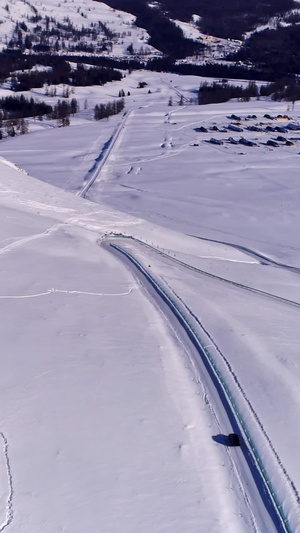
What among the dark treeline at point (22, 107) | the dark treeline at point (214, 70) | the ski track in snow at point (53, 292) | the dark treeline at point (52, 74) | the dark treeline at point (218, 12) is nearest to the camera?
the ski track in snow at point (53, 292)

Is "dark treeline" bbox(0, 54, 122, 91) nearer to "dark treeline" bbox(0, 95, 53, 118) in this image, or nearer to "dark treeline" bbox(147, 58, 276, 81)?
"dark treeline" bbox(0, 95, 53, 118)

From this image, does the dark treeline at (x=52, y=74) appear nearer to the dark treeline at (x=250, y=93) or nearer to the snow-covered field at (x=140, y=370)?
the dark treeline at (x=250, y=93)

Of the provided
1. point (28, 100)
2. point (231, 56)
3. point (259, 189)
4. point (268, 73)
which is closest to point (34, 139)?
point (259, 189)

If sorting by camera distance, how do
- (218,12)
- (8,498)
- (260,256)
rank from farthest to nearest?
(218,12) → (260,256) → (8,498)

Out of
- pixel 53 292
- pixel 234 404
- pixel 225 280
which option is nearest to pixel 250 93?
pixel 225 280

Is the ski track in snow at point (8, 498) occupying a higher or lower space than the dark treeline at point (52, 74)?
lower

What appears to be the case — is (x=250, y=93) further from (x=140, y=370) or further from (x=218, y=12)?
(x=218, y=12)

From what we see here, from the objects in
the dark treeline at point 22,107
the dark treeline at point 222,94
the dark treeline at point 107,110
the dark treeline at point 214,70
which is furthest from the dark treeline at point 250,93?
the dark treeline at point 214,70
